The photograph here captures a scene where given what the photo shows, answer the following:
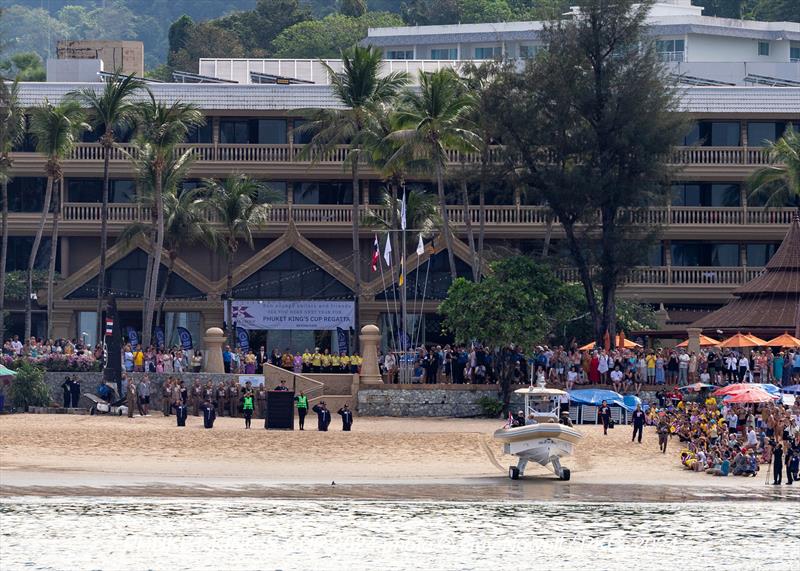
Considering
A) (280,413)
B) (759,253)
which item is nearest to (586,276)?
(280,413)

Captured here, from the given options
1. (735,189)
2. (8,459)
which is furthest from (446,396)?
(735,189)

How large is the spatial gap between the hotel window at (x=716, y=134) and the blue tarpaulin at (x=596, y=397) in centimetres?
2706

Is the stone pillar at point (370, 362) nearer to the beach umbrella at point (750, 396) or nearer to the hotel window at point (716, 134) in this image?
the beach umbrella at point (750, 396)

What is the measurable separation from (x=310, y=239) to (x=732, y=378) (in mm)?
28246

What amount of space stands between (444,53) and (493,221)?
50.7 metres

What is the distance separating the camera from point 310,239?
79875 millimetres

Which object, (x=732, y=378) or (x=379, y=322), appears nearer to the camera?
(x=732, y=378)

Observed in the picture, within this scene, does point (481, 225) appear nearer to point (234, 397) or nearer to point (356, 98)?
point (356, 98)

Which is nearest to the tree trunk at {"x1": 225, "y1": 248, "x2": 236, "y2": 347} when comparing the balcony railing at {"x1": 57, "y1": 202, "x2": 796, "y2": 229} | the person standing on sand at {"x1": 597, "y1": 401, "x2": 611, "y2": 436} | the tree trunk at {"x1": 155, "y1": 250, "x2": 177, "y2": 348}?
the tree trunk at {"x1": 155, "y1": 250, "x2": 177, "y2": 348}

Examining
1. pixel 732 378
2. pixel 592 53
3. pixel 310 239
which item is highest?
pixel 592 53

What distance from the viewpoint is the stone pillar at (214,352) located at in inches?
2403

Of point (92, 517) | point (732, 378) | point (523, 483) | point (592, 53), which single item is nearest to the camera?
point (92, 517)

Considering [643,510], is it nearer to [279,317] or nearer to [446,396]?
[446,396]

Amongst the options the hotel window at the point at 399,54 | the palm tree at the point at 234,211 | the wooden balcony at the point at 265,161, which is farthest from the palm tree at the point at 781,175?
the hotel window at the point at 399,54
